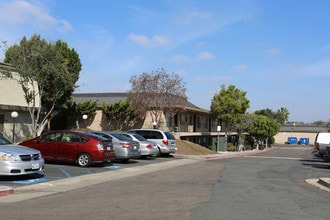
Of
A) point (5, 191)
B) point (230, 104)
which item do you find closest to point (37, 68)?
point (5, 191)

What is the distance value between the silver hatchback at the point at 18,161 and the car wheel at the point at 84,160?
13.6 ft

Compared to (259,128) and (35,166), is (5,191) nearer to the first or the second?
(35,166)

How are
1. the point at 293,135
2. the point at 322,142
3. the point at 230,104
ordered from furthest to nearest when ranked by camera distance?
the point at 293,135
the point at 230,104
the point at 322,142

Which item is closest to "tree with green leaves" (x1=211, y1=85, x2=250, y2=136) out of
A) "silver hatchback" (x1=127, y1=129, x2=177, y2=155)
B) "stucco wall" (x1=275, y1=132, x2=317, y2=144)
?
"silver hatchback" (x1=127, y1=129, x2=177, y2=155)

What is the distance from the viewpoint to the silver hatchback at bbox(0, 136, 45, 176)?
12.5 metres

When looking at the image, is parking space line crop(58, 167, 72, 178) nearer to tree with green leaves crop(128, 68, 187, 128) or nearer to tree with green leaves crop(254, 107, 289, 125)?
tree with green leaves crop(128, 68, 187, 128)

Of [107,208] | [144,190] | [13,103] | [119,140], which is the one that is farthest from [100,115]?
[107,208]

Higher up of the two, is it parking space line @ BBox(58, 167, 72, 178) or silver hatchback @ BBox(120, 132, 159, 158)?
silver hatchback @ BBox(120, 132, 159, 158)

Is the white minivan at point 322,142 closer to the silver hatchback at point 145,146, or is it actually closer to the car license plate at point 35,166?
the silver hatchback at point 145,146

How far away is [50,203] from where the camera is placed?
9.54 m

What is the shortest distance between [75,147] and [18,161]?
516cm

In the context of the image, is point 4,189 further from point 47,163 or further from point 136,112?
point 136,112

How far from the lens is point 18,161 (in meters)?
12.8

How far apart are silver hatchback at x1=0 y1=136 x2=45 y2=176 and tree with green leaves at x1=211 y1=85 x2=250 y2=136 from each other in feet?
123
